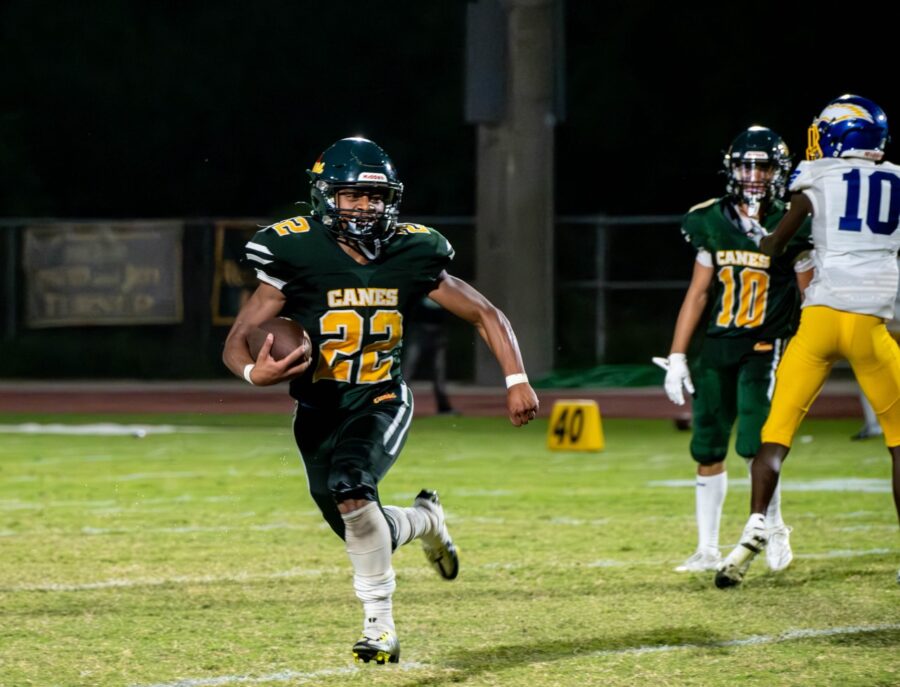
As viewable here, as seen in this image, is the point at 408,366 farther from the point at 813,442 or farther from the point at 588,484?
the point at 588,484

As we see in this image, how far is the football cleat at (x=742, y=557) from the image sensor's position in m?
6.74

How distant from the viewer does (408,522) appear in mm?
6043

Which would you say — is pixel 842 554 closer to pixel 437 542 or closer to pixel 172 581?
pixel 437 542

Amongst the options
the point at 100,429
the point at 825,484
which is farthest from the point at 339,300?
the point at 100,429

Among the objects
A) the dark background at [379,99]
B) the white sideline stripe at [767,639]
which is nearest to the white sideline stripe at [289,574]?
the white sideline stripe at [767,639]

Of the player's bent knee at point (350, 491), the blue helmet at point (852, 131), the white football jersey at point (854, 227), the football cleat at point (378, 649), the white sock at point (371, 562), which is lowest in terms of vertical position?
the football cleat at point (378, 649)

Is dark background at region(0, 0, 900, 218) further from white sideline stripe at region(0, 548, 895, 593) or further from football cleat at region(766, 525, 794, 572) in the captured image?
football cleat at region(766, 525, 794, 572)

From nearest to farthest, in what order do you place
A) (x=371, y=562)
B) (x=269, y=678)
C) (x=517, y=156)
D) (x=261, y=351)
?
(x=269, y=678) → (x=261, y=351) → (x=371, y=562) → (x=517, y=156)

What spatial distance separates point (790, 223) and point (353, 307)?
192 cm

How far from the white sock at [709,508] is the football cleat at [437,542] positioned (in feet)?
3.86

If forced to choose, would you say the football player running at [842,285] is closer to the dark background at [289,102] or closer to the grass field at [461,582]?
the grass field at [461,582]

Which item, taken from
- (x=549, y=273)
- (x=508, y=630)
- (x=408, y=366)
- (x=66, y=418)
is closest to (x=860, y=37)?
(x=549, y=273)

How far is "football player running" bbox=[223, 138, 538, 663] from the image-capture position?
571 cm

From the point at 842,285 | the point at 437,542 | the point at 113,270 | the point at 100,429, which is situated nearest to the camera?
the point at 437,542
